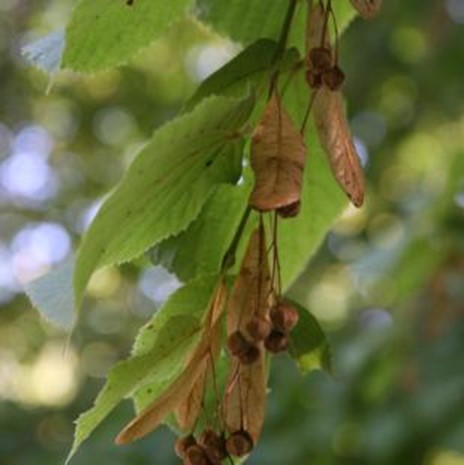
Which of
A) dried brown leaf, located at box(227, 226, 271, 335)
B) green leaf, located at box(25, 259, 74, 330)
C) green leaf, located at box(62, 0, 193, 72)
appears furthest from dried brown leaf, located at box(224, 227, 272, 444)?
green leaf, located at box(62, 0, 193, 72)

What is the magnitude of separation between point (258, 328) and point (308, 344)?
153 mm

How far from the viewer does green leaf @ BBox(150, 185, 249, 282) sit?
0.92 metres

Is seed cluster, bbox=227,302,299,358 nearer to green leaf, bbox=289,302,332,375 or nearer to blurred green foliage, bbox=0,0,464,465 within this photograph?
green leaf, bbox=289,302,332,375

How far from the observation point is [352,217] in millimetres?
4582

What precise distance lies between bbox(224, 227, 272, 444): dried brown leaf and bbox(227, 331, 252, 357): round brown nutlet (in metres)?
0.01

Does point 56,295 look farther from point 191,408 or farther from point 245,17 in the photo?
point 245,17

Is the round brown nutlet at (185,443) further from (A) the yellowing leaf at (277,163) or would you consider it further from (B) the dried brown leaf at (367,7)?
(B) the dried brown leaf at (367,7)

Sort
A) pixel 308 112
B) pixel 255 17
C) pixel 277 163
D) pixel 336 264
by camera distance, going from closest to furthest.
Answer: pixel 277 163 < pixel 308 112 < pixel 255 17 < pixel 336 264

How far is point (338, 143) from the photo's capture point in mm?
795

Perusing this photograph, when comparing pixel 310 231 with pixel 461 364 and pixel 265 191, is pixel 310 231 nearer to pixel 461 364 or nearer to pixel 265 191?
pixel 265 191

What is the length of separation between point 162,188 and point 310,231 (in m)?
0.24

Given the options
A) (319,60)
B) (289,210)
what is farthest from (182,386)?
(319,60)

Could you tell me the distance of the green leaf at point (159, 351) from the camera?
778 millimetres

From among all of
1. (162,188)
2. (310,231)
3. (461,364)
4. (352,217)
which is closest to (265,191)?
(162,188)
